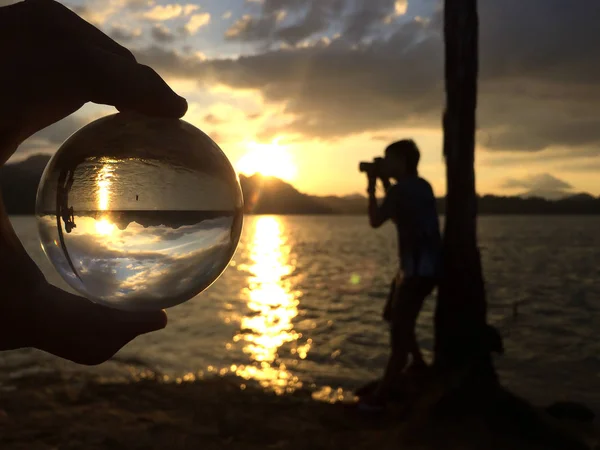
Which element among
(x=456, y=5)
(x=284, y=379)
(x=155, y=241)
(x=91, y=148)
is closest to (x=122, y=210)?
(x=155, y=241)

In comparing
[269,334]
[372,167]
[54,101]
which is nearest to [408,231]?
[372,167]

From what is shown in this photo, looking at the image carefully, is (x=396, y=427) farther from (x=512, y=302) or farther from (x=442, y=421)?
(x=512, y=302)

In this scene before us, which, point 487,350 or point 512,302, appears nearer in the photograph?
point 487,350

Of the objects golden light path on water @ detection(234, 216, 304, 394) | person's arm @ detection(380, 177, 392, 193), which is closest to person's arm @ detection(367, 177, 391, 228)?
person's arm @ detection(380, 177, 392, 193)

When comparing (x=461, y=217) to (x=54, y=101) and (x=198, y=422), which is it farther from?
(x=54, y=101)

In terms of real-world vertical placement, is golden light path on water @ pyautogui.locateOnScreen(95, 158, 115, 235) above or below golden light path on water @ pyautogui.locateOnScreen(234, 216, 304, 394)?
above

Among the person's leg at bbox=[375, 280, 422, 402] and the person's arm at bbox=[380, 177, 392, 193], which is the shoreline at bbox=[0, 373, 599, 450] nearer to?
the person's leg at bbox=[375, 280, 422, 402]

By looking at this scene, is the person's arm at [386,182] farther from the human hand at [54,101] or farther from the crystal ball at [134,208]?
the human hand at [54,101]
